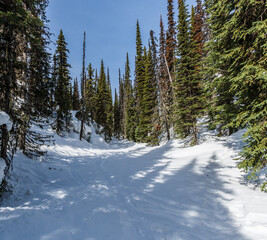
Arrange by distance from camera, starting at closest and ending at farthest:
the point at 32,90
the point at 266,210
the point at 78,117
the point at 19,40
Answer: the point at 266,210
the point at 19,40
the point at 32,90
the point at 78,117

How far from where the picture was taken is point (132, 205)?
493 centimetres

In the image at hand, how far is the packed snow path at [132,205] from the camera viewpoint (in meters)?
3.58

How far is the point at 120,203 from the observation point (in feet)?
16.5

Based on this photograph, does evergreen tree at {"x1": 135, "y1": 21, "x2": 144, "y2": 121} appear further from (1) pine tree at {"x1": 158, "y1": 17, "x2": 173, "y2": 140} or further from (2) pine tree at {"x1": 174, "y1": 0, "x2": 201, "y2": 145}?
(2) pine tree at {"x1": 174, "y1": 0, "x2": 201, "y2": 145}

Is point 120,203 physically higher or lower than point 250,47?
lower

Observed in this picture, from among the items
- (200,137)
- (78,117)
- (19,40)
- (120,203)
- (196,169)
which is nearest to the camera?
(120,203)

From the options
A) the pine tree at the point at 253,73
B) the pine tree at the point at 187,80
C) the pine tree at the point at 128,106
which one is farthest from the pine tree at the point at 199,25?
the pine tree at the point at 253,73

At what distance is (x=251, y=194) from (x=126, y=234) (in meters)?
4.91

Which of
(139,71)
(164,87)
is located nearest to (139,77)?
(139,71)

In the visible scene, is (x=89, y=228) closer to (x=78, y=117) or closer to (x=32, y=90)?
(x=32, y=90)

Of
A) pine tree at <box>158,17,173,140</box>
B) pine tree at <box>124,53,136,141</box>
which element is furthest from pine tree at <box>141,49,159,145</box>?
pine tree at <box>124,53,136,141</box>

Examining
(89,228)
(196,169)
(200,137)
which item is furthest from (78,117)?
(89,228)

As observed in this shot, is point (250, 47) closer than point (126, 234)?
No

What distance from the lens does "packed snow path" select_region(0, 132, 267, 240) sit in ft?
11.7
